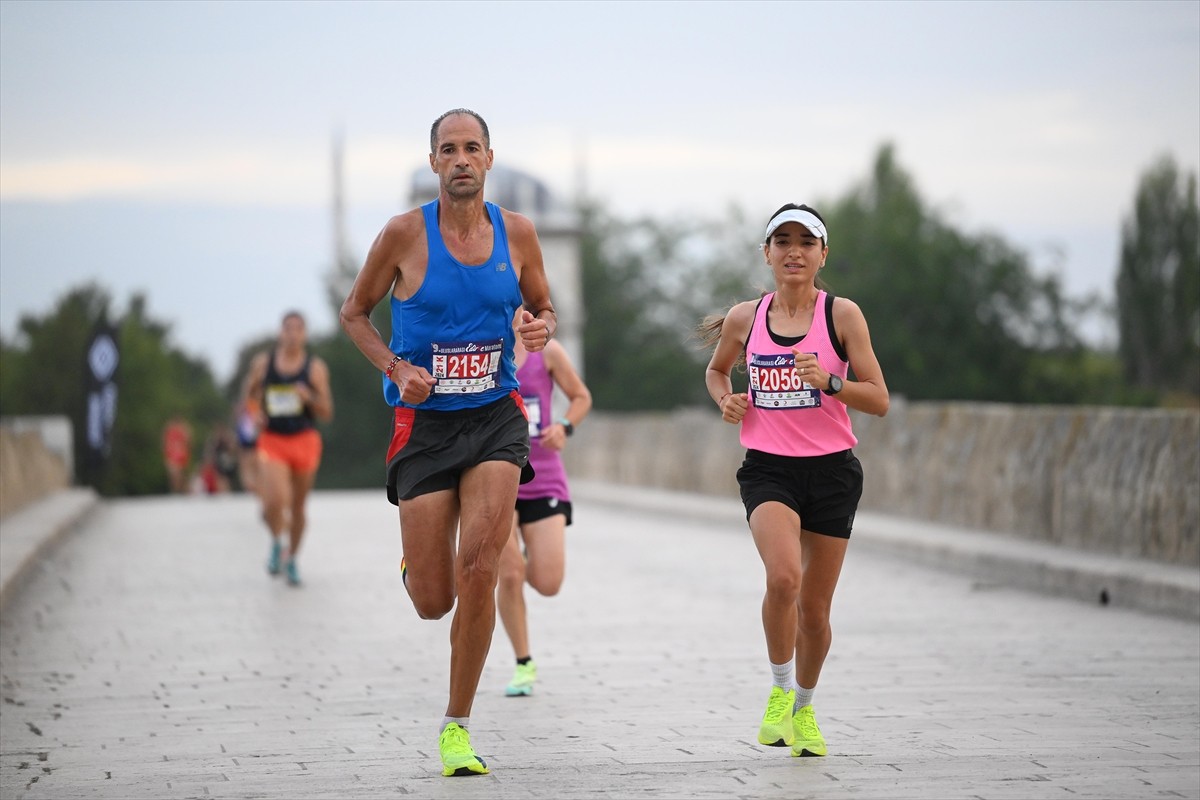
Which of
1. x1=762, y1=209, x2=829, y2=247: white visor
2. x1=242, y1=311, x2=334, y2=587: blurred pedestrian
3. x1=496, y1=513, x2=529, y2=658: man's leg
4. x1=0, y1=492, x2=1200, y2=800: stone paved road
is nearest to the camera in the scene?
x1=0, y1=492, x2=1200, y2=800: stone paved road

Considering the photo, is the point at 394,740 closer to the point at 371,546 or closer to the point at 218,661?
the point at 218,661

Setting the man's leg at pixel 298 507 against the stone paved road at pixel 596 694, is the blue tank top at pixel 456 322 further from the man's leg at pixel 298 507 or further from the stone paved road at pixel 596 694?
the man's leg at pixel 298 507

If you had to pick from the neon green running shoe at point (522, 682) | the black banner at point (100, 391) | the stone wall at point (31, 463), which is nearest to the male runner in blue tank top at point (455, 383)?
the neon green running shoe at point (522, 682)

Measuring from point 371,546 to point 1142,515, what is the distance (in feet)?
26.7

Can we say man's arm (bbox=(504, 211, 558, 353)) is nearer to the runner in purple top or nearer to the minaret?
the runner in purple top

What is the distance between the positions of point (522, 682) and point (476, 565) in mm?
2429

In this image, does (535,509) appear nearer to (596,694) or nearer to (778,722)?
(596,694)

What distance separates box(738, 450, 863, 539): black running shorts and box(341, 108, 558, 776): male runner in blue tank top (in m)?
0.90

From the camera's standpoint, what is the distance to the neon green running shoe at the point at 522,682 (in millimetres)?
9039

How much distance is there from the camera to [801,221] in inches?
283

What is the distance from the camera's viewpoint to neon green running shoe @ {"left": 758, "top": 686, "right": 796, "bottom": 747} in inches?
283

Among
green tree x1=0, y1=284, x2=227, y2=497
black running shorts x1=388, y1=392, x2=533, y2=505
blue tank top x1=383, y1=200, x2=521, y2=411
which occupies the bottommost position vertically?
green tree x1=0, y1=284, x2=227, y2=497

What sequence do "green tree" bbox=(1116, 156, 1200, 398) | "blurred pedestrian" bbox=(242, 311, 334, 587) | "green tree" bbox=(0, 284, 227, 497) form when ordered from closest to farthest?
"blurred pedestrian" bbox=(242, 311, 334, 587) < "green tree" bbox=(0, 284, 227, 497) < "green tree" bbox=(1116, 156, 1200, 398)

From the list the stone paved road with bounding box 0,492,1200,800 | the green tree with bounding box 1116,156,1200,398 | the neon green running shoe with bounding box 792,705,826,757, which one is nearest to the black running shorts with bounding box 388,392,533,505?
the stone paved road with bounding box 0,492,1200,800
